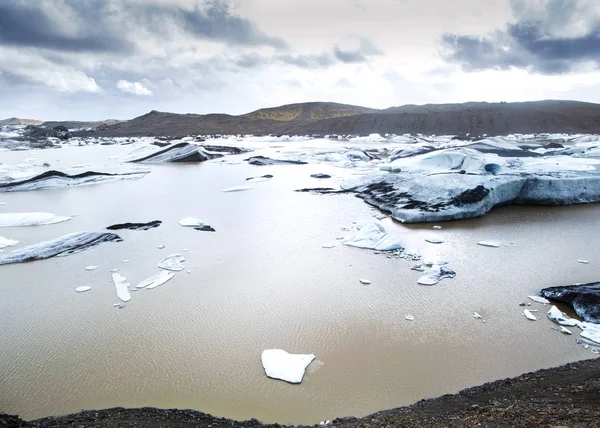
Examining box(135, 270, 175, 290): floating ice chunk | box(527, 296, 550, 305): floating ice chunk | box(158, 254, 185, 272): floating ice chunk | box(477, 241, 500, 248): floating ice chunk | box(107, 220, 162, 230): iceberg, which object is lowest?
box(135, 270, 175, 290): floating ice chunk

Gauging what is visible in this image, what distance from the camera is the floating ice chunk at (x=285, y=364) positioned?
2.96m

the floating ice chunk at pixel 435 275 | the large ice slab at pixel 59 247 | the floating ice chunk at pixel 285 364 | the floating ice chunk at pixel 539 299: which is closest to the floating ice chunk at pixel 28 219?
the large ice slab at pixel 59 247

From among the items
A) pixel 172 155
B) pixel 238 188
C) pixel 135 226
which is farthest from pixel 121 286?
pixel 172 155

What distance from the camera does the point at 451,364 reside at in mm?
3094

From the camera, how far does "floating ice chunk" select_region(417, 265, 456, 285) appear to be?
4562mm

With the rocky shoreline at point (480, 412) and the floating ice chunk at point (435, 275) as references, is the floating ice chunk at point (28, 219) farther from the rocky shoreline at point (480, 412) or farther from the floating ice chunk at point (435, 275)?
the floating ice chunk at point (435, 275)

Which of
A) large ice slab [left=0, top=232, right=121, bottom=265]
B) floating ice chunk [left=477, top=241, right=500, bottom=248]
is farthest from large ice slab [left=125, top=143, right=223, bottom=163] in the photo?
floating ice chunk [left=477, top=241, right=500, bottom=248]

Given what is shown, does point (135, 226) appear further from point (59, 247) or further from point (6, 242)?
point (6, 242)

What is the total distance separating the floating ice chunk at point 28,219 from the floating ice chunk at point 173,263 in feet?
11.0

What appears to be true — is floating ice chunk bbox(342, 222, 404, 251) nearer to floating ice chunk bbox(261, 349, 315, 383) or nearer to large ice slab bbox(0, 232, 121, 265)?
floating ice chunk bbox(261, 349, 315, 383)

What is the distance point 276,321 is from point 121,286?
195cm

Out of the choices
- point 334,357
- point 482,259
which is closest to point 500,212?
point 482,259

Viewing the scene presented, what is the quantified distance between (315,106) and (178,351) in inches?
2463

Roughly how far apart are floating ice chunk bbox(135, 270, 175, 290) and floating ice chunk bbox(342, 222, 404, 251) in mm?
2504
